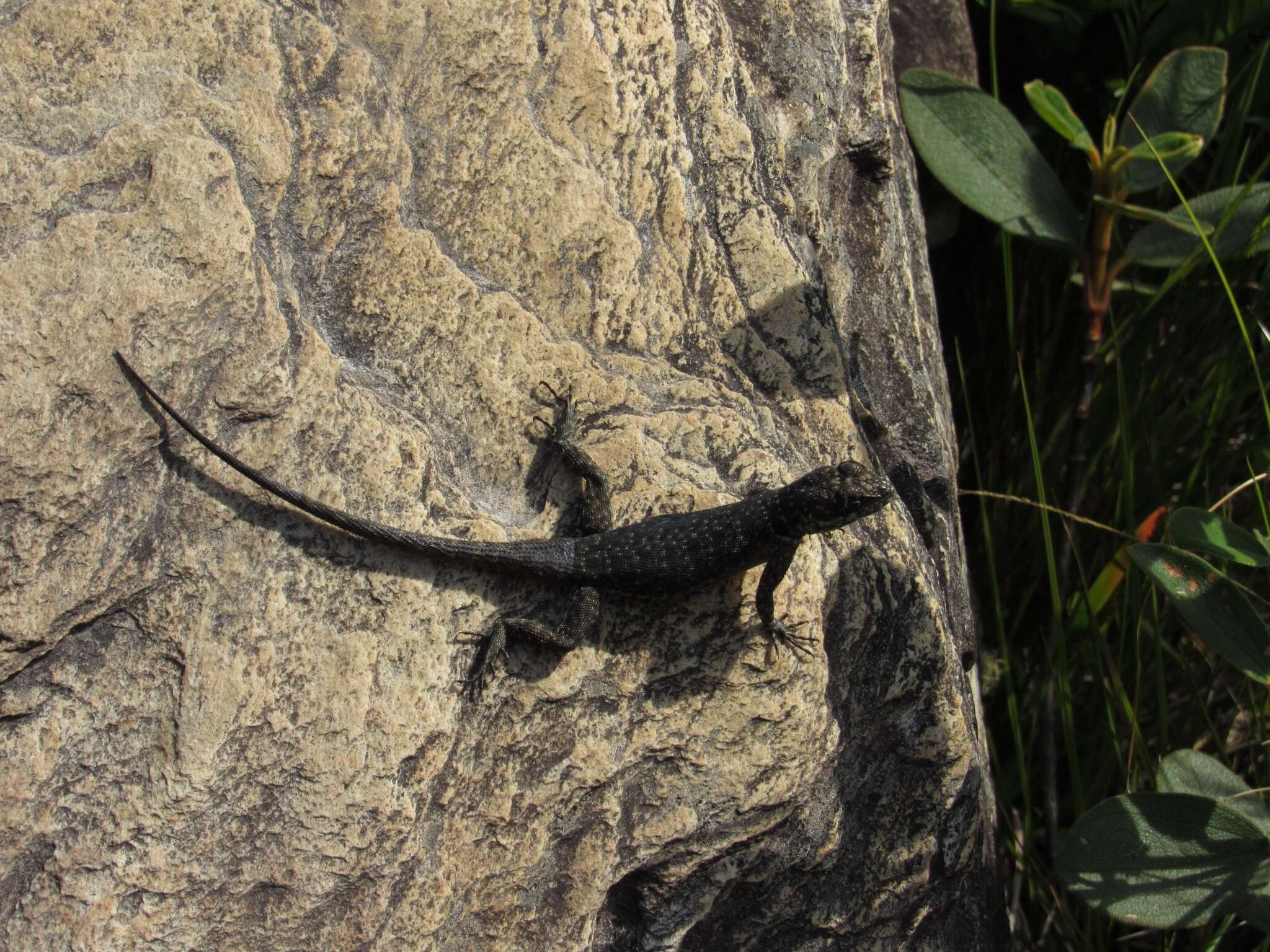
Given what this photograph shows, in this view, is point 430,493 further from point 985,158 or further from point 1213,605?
point 985,158

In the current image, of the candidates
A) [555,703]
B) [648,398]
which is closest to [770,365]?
[648,398]

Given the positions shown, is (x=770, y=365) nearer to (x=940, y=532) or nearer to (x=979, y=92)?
(x=940, y=532)

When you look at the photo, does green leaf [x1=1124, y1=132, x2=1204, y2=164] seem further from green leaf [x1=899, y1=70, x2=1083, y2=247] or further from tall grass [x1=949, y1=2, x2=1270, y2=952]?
tall grass [x1=949, y1=2, x2=1270, y2=952]

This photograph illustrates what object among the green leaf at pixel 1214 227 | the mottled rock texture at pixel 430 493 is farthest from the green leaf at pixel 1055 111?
the mottled rock texture at pixel 430 493

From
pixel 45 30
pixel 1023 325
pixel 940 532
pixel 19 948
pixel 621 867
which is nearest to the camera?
pixel 19 948

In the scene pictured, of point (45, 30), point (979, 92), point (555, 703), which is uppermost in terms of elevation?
point (979, 92)

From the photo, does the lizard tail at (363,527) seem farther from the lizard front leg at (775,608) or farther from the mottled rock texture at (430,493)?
the lizard front leg at (775,608)
